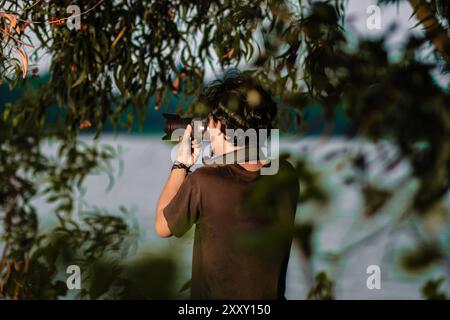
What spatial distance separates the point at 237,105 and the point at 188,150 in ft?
0.60

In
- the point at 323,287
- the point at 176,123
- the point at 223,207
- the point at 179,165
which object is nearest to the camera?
the point at 223,207

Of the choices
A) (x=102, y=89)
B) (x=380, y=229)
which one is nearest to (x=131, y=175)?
(x=102, y=89)

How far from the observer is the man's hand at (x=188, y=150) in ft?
5.44

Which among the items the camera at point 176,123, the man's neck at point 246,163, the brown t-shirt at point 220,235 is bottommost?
the brown t-shirt at point 220,235

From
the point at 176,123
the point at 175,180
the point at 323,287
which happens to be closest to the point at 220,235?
the point at 175,180

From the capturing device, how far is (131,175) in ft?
32.7

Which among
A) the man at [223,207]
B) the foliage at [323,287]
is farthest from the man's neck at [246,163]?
the foliage at [323,287]

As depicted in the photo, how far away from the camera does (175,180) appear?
1.63 m

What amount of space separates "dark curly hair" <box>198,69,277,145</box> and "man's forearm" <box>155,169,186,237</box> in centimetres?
14

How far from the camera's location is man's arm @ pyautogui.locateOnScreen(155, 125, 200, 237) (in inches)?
62.8

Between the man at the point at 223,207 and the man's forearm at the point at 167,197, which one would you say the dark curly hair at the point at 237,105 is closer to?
the man at the point at 223,207

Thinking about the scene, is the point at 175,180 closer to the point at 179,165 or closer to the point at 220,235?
the point at 179,165

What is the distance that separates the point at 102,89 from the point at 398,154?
6.37ft

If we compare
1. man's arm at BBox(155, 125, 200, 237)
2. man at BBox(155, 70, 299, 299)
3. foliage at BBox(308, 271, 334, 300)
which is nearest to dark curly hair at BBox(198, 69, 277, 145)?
man at BBox(155, 70, 299, 299)
